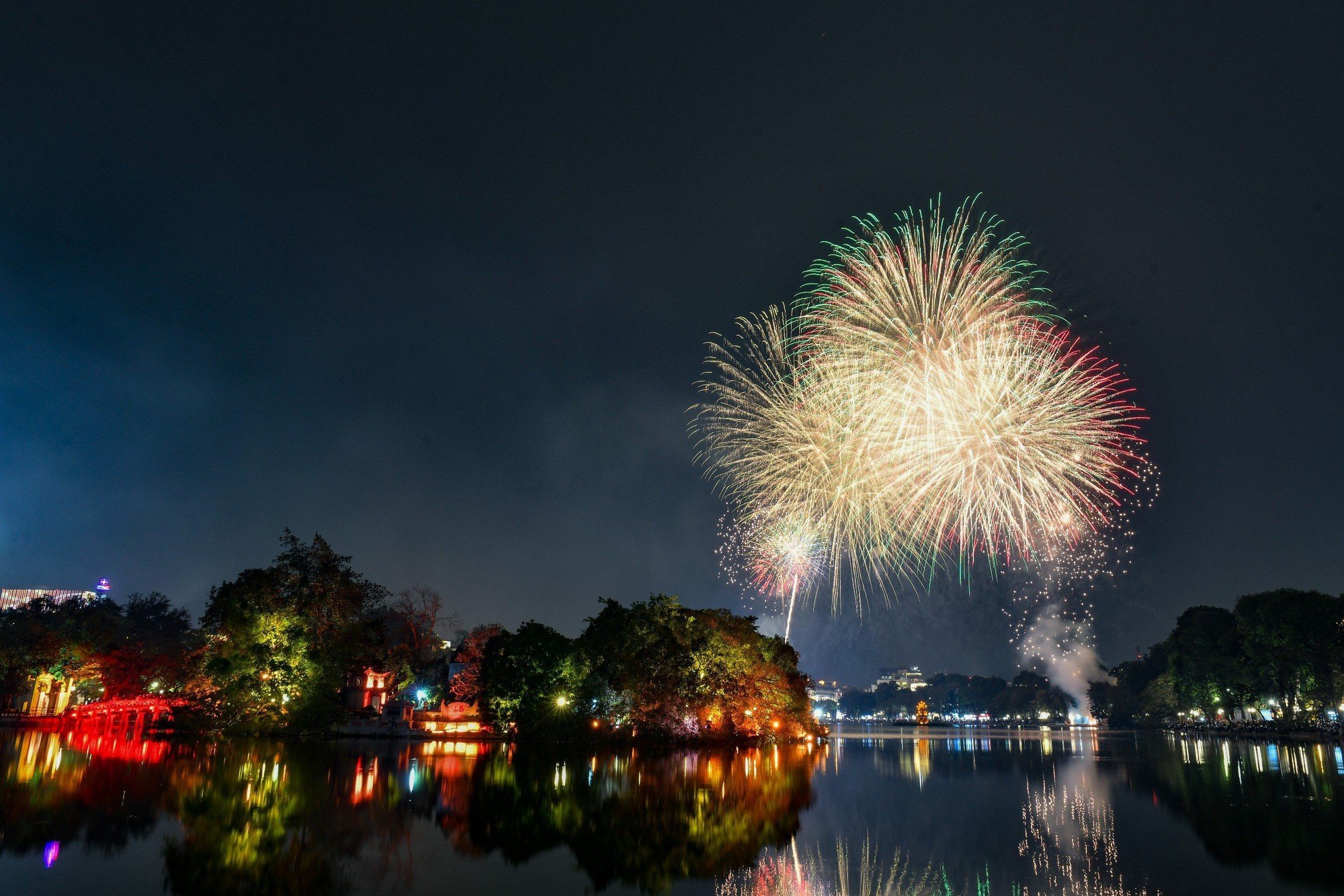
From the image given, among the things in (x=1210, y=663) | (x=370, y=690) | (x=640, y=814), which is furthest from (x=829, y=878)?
(x=1210, y=663)

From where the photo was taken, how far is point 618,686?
49.9 m

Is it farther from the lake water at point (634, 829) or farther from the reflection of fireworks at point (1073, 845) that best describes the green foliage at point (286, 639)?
the reflection of fireworks at point (1073, 845)

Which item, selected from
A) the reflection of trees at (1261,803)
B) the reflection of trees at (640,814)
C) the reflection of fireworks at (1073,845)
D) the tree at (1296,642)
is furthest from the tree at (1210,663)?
the reflection of fireworks at (1073,845)

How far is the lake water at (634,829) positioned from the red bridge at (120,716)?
26.7 m

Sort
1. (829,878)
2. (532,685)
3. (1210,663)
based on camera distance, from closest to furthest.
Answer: (829,878)
(532,685)
(1210,663)

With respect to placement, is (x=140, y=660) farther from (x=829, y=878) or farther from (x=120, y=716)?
(x=829, y=878)

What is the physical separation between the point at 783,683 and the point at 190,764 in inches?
1718

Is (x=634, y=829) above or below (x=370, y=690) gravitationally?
above

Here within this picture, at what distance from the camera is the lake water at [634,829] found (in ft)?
40.9

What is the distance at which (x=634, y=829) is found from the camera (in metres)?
17.3

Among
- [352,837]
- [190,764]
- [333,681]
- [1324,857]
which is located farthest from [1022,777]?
[333,681]

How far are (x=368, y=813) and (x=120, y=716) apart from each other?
66235 mm

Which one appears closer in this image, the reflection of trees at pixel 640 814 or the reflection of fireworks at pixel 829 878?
the reflection of fireworks at pixel 829 878

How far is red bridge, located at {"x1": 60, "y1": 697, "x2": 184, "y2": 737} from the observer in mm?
56656
